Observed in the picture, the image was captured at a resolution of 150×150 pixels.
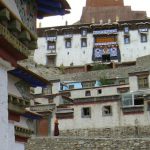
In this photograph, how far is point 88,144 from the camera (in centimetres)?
2522

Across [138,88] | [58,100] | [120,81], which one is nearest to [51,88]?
[58,100]

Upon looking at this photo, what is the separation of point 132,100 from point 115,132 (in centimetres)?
278

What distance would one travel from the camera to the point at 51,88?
41.4m

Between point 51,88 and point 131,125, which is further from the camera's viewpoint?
point 51,88

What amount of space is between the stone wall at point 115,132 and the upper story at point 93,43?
22703 mm

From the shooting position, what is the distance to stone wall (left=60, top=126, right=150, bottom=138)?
103 ft

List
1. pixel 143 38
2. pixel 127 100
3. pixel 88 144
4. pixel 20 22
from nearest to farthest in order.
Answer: pixel 20 22, pixel 88 144, pixel 127 100, pixel 143 38

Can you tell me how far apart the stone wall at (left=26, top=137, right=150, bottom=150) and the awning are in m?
15.0

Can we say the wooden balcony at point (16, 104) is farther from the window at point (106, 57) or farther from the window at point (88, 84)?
the window at point (106, 57)

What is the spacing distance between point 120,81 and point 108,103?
7.92 meters

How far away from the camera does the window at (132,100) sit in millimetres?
33125

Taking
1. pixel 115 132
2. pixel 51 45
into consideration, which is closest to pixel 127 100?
pixel 115 132

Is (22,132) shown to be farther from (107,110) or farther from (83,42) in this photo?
(83,42)

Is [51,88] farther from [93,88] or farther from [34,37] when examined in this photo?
[34,37]
